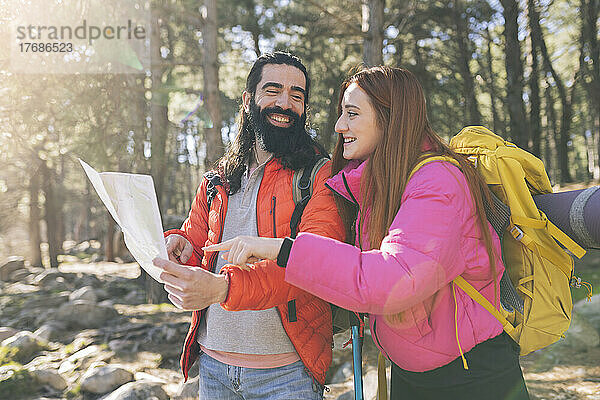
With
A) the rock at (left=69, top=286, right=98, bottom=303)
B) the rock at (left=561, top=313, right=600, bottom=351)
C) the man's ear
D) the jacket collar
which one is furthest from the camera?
the rock at (left=69, top=286, right=98, bottom=303)

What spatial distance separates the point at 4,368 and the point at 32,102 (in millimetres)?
5825

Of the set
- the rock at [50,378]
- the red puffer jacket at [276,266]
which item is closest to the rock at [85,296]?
the rock at [50,378]

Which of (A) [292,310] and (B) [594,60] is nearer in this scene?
(A) [292,310]

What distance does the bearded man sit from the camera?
1968 millimetres

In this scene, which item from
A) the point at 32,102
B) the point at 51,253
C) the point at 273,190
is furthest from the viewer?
the point at 51,253

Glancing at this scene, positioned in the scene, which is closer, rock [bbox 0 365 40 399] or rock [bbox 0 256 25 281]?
rock [bbox 0 365 40 399]

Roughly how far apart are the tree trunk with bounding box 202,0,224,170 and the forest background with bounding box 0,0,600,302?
0.06ft

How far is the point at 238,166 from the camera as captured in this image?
2.72 meters

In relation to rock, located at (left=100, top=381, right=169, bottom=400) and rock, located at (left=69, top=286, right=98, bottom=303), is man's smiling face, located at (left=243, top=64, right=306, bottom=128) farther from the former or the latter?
rock, located at (left=69, top=286, right=98, bottom=303)

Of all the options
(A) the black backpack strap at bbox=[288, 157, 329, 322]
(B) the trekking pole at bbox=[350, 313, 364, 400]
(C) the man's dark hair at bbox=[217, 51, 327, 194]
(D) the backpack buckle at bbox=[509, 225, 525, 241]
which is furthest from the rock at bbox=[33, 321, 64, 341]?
(D) the backpack buckle at bbox=[509, 225, 525, 241]

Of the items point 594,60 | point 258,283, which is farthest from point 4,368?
point 594,60

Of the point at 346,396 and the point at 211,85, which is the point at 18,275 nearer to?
the point at 211,85

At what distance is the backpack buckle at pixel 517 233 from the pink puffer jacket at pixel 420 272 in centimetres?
7

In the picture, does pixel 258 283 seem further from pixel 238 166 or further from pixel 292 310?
pixel 238 166
